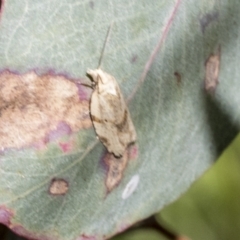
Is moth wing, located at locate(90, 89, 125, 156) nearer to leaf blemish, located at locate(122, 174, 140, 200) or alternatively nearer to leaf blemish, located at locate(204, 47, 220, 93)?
leaf blemish, located at locate(122, 174, 140, 200)

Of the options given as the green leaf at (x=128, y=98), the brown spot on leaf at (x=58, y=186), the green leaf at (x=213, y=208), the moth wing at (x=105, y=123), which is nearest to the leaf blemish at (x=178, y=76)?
the green leaf at (x=128, y=98)

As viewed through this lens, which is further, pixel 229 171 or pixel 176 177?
pixel 229 171

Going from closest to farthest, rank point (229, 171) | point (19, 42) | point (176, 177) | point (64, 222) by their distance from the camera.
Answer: point (19, 42) → point (64, 222) → point (176, 177) → point (229, 171)

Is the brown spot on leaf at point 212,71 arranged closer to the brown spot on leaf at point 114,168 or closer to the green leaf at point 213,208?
the brown spot on leaf at point 114,168

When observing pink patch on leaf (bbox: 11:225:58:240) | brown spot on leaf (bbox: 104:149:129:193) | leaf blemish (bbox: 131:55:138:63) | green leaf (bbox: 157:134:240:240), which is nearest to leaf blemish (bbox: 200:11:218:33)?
leaf blemish (bbox: 131:55:138:63)

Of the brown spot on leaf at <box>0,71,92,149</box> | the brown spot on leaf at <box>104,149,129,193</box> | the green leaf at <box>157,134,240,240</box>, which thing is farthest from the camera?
the green leaf at <box>157,134,240,240</box>

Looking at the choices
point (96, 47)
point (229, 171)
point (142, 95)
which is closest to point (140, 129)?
point (142, 95)

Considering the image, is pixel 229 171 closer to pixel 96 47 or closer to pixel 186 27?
pixel 186 27
